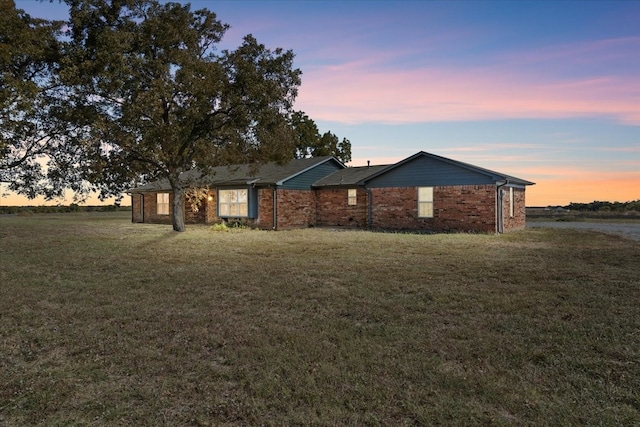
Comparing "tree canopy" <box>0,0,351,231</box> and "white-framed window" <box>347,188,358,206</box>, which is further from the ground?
"tree canopy" <box>0,0,351,231</box>

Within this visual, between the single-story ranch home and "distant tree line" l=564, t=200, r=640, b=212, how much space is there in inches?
852

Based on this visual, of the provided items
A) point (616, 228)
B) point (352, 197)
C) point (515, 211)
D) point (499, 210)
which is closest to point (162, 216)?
point (352, 197)

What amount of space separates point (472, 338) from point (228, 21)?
22387 millimetres

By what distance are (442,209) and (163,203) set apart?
69.1 feet

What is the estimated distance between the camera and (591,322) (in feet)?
17.4

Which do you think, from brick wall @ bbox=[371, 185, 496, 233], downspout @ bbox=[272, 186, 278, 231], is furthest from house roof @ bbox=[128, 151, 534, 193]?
brick wall @ bbox=[371, 185, 496, 233]

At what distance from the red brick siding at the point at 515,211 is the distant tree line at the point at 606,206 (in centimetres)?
2088

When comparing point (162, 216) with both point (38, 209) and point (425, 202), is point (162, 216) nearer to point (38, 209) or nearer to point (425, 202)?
point (425, 202)

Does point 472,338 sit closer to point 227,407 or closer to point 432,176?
point 227,407

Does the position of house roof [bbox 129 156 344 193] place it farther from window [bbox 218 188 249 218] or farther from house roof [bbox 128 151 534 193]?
window [bbox 218 188 249 218]

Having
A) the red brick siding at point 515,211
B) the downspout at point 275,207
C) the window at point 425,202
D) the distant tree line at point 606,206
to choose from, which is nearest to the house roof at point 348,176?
the downspout at point 275,207

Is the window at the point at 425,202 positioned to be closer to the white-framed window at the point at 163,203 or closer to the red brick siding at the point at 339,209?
the red brick siding at the point at 339,209

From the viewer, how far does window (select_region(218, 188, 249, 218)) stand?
81.1ft

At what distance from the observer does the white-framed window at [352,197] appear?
2403 centimetres
